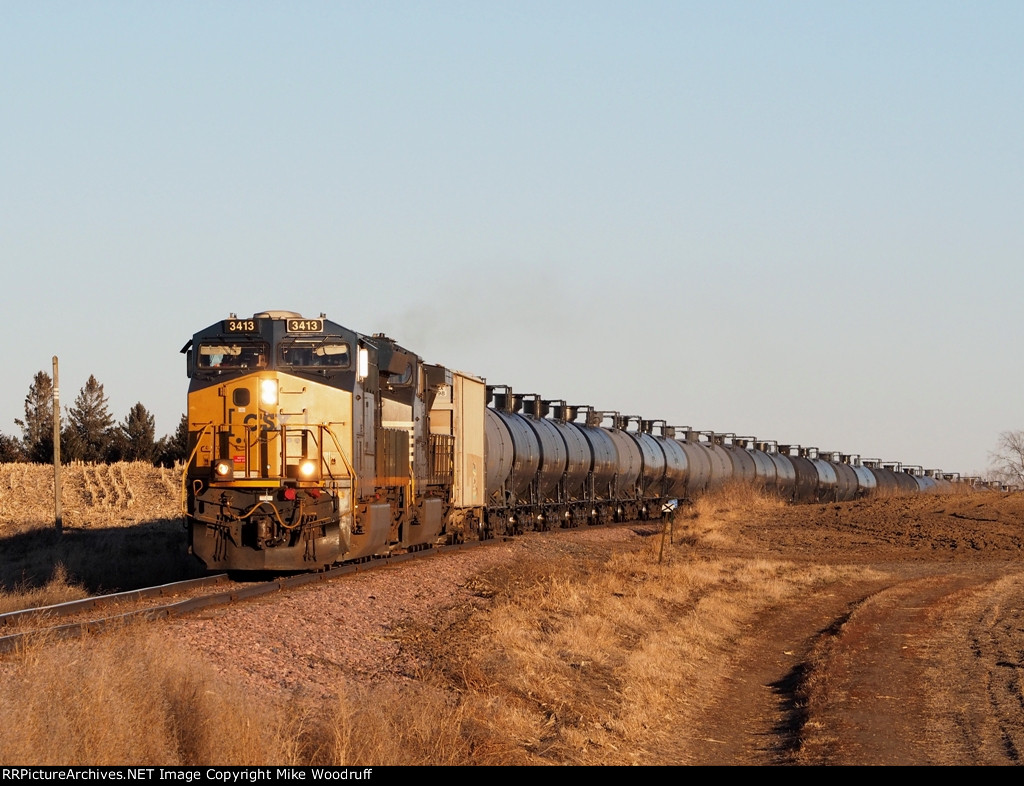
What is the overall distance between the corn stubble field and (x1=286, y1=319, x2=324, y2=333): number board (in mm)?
5085

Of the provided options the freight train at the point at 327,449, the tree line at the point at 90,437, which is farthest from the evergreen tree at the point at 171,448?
the freight train at the point at 327,449

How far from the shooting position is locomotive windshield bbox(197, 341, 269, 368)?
19.2 metres

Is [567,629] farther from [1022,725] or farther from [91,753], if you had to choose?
[91,753]

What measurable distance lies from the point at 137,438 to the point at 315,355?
64748 mm

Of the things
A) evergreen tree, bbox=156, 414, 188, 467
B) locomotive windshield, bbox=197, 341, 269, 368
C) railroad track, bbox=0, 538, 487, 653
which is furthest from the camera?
evergreen tree, bbox=156, 414, 188, 467

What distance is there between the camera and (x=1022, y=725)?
40.3ft

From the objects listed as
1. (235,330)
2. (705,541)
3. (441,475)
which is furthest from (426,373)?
(705,541)

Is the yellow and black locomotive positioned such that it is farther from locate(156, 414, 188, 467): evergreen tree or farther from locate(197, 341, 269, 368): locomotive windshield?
locate(156, 414, 188, 467): evergreen tree

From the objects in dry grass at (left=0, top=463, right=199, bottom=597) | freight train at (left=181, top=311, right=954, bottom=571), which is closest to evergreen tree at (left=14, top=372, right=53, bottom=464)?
dry grass at (left=0, top=463, right=199, bottom=597)

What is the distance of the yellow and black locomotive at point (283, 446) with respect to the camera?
59.7 feet

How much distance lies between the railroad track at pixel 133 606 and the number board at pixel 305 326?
3990mm

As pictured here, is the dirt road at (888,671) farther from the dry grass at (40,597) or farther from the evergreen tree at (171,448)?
the evergreen tree at (171,448)

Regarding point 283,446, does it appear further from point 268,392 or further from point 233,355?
point 233,355
